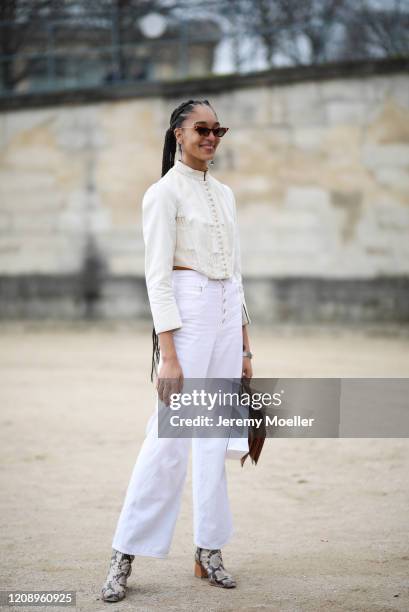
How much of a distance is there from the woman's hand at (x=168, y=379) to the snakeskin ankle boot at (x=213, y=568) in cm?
69

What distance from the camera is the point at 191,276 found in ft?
11.1

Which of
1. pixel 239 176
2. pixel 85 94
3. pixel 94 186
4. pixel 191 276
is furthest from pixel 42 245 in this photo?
pixel 191 276

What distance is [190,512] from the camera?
15.0 ft

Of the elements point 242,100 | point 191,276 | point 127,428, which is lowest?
point 127,428

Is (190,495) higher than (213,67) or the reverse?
the reverse

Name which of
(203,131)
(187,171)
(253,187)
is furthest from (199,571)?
(253,187)

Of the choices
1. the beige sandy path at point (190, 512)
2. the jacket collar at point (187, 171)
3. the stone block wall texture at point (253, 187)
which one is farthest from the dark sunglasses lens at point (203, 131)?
the stone block wall texture at point (253, 187)

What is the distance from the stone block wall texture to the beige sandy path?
537 cm

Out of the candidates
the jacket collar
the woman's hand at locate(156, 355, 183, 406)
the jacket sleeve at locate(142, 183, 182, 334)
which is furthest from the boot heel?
the jacket collar

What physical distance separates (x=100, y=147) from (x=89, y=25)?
710 cm

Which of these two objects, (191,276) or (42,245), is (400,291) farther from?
(191,276)

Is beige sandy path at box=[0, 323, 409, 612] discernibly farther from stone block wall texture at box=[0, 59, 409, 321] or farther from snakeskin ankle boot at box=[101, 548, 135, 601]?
stone block wall texture at box=[0, 59, 409, 321]

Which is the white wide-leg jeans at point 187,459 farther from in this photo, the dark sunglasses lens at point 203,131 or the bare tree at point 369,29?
the bare tree at point 369,29

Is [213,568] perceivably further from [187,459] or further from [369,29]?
[369,29]
